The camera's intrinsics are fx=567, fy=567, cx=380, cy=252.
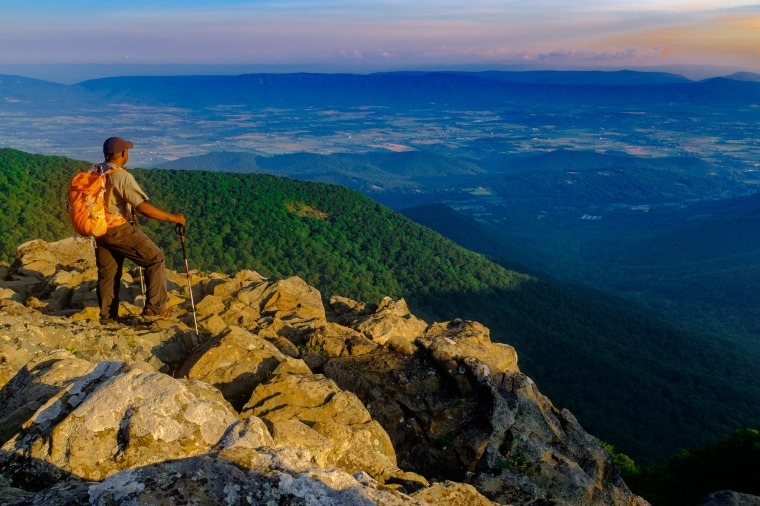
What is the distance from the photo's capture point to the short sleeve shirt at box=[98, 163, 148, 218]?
434 inches

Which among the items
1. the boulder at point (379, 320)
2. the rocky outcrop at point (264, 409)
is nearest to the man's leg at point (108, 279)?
the rocky outcrop at point (264, 409)

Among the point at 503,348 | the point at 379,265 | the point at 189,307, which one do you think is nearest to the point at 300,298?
the point at 189,307

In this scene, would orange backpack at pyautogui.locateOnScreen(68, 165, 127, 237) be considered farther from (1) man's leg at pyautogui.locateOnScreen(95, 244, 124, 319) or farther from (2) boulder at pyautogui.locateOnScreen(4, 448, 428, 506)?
(2) boulder at pyautogui.locateOnScreen(4, 448, 428, 506)

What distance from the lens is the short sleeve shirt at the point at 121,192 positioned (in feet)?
36.2

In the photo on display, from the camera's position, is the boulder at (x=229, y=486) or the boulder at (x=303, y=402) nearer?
the boulder at (x=229, y=486)

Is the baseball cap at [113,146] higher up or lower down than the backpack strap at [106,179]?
higher up

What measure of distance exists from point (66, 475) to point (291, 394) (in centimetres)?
421

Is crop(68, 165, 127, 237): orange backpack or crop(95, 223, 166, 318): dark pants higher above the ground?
crop(68, 165, 127, 237): orange backpack

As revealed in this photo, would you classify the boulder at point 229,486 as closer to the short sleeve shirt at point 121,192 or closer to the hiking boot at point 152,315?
the short sleeve shirt at point 121,192

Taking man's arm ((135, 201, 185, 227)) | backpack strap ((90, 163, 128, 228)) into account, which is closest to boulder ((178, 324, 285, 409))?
man's arm ((135, 201, 185, 227))

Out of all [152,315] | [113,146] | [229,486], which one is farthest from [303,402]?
[113,146]

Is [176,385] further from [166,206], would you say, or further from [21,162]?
[21,162]

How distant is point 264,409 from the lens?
955 centimetres

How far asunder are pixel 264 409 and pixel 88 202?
Result: 5.42 meters
